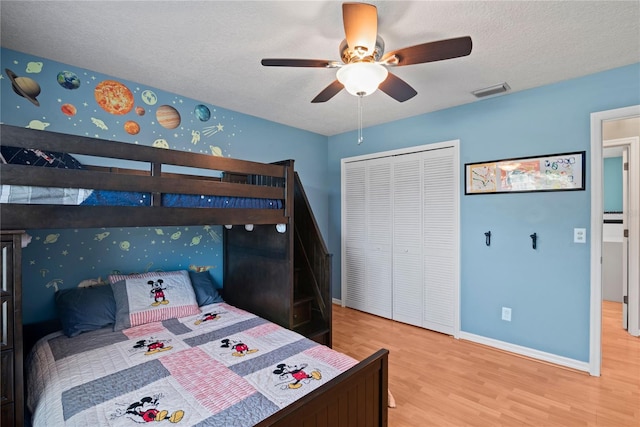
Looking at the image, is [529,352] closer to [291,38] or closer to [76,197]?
[291,38]

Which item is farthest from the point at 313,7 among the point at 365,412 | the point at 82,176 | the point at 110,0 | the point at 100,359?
the point at 100,359

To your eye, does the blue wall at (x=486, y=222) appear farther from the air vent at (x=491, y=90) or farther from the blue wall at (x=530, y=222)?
the air vent at (x=491, y=90)

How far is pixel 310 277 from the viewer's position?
9.67 feet

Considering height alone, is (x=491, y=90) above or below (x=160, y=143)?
above

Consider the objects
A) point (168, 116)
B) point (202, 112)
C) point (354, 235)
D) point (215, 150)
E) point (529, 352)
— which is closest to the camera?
point (529, 352)

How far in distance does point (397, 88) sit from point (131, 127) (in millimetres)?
2282

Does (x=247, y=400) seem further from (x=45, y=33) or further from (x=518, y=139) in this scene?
(x=518, y=139)

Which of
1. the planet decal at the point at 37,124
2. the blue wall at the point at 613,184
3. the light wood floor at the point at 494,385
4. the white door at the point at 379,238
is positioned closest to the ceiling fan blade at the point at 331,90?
the white door at the point at 379,238

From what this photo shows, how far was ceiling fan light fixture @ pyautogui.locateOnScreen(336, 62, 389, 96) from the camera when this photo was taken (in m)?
1.55

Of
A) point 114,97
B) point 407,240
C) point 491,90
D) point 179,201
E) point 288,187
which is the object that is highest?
point 491,90

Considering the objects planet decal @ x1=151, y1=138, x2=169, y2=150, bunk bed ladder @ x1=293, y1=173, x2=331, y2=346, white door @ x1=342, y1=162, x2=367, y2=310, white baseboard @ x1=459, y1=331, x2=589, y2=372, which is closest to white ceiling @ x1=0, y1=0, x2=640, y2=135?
planet decal @ x1=151, y1=138, x2=169, y2=150

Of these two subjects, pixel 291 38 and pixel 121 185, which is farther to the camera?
pixel 291 38

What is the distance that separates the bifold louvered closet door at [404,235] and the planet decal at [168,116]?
7.23ft

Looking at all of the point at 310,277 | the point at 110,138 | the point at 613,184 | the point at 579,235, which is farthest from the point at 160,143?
the point at 613,184
